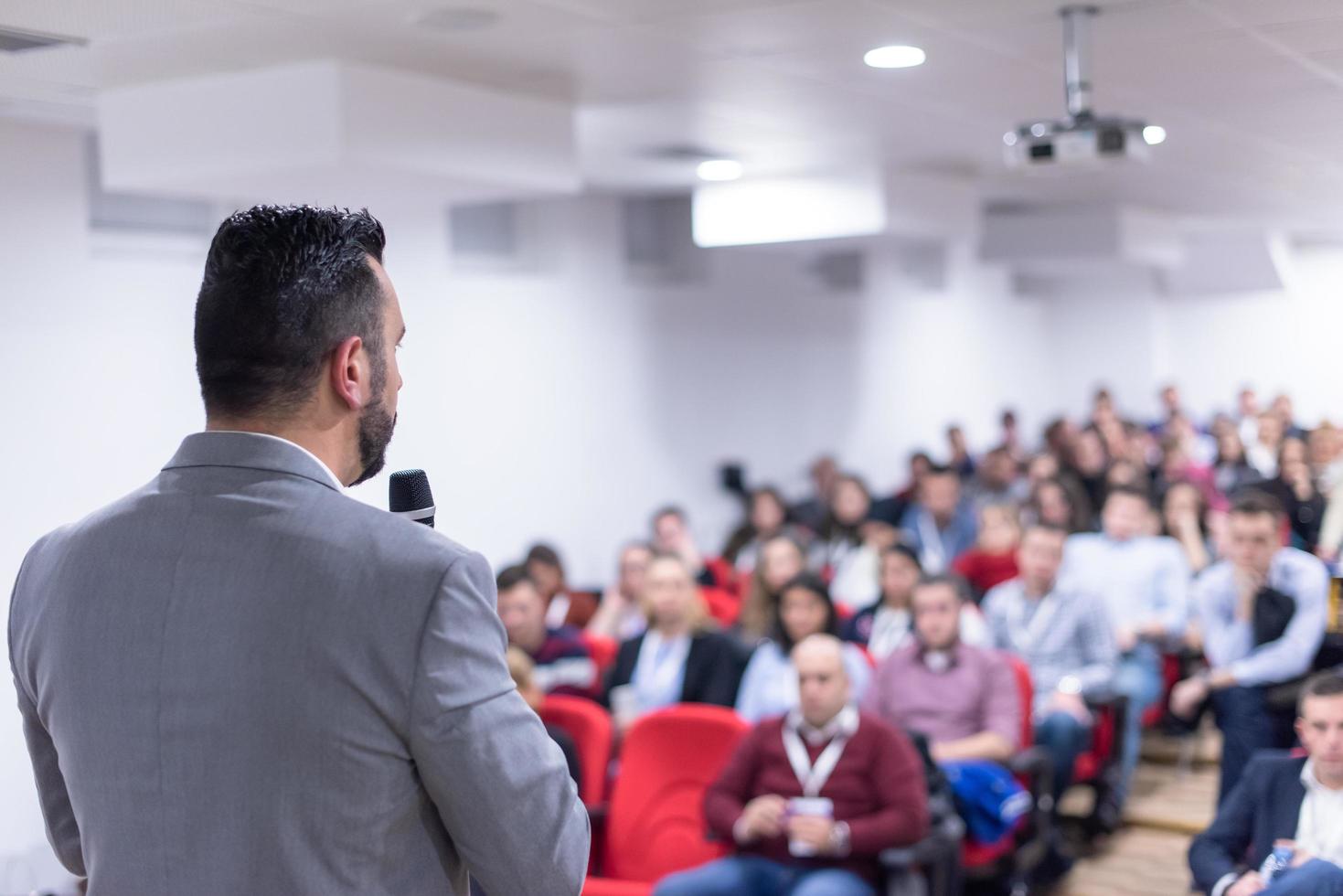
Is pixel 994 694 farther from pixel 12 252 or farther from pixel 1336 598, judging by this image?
pixel 12 252

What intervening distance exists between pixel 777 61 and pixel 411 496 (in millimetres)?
3610

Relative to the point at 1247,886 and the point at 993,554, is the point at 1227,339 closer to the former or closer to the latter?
the point at 993,554

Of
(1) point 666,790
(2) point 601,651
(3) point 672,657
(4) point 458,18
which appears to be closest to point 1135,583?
(3) point 672,657

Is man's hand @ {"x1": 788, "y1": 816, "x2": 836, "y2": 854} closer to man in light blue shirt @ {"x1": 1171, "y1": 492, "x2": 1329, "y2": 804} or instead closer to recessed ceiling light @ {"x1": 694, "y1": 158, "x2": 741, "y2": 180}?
man in light blue shirt @ {"x1": 1171, "y1": 492, "x2": 1329, "y2": 804}

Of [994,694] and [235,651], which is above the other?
[235,651]

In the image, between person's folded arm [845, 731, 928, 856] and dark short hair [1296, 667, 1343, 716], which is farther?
person's folded arm [845, 731, 928, 856]

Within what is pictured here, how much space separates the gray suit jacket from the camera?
1167 mm

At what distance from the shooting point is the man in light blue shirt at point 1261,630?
15.9ft

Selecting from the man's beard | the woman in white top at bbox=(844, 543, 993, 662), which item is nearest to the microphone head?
the man's beard

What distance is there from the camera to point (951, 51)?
466cm

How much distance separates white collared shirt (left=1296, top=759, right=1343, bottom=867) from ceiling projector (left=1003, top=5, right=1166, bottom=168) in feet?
6.02

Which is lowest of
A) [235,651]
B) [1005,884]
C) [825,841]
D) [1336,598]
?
[1005,884]

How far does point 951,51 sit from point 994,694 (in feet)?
7.29

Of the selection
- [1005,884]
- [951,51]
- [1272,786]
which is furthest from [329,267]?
[1005,884]
